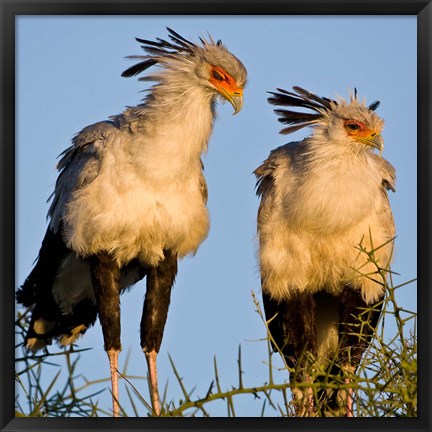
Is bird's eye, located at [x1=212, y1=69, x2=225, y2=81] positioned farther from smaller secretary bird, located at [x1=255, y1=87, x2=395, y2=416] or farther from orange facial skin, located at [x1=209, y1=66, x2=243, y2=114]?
smaller secretary bird, located at [x1=255, y1=87, x2=395, y2=416]

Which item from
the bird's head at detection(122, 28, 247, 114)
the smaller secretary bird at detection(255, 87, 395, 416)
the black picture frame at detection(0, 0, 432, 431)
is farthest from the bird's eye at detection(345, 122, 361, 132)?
the black picture frame at detection(0, 0, 432, 431)

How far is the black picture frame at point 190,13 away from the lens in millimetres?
4844

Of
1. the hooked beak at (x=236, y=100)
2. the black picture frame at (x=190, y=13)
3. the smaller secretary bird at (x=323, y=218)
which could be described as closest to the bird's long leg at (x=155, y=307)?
the smaller secretary bird at (x=323, y=218)

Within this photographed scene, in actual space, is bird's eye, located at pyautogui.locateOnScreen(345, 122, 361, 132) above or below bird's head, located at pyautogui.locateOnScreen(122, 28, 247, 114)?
below

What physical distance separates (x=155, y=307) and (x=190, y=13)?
6.58 ft

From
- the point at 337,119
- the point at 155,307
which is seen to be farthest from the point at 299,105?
the point at 155,307

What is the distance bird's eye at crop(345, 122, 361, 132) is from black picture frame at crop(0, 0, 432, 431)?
157 centimetres

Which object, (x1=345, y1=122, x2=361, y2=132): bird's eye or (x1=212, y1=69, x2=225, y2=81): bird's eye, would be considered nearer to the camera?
(x1=212, y1=69, x2=225, y2=81): bird's eye

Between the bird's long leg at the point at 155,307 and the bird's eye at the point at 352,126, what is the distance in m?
1.33

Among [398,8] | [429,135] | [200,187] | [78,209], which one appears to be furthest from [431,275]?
[78,209]

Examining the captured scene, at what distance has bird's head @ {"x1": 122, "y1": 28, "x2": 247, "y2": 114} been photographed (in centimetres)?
637

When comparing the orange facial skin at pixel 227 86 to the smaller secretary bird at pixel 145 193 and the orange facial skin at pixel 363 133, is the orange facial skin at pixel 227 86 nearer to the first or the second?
the smaller secretary bird at pixel 145 193

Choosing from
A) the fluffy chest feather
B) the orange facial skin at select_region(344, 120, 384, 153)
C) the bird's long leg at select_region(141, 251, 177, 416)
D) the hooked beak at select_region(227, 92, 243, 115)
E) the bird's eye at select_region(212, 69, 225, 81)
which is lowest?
the bird's long leg at select_region(141, 251, 177, 416)

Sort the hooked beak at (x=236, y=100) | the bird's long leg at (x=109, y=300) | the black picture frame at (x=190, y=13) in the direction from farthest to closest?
1. the bird's long leg at (x=109, y=300)
2. the hooked beak at (x=236, y=100)
3. the black picture frame at (x=190, y=13)
